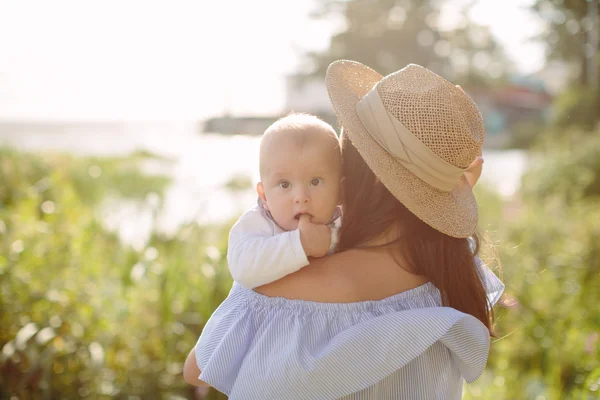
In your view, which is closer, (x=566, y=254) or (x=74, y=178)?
(x=566, y=254)

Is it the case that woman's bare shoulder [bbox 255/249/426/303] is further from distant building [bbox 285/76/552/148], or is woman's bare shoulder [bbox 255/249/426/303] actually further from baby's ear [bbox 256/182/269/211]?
distant building [bbox 285/76/552/148]

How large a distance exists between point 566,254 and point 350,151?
367 centimetres

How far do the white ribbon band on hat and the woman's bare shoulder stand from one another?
0.74 feet

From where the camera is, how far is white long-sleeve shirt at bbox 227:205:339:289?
4.83 ft

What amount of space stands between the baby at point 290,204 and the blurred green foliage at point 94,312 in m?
1.60

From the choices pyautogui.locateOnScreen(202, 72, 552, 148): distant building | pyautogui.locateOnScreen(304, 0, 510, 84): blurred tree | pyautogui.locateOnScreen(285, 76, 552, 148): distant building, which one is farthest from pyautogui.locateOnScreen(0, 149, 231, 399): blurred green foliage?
pyautogui.locateOnScreen(285, 76, 552, 148): distant building

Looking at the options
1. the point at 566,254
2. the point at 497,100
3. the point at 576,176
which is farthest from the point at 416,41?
the point at 566,254

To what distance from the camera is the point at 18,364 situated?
9.48ft

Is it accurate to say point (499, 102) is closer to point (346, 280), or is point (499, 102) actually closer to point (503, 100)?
point (503, 100)

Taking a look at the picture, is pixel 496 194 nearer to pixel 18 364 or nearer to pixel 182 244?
pixel 182 244

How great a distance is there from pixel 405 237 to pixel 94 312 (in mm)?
2090

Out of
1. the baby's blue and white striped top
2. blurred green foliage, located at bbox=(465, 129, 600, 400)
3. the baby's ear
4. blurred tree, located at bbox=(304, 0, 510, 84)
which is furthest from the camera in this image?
blurred tree, located at bbox=(304, 0, 510, 84)

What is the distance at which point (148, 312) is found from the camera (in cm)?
347

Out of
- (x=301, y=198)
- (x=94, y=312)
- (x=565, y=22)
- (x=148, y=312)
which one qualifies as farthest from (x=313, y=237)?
(x=565, y=22)
